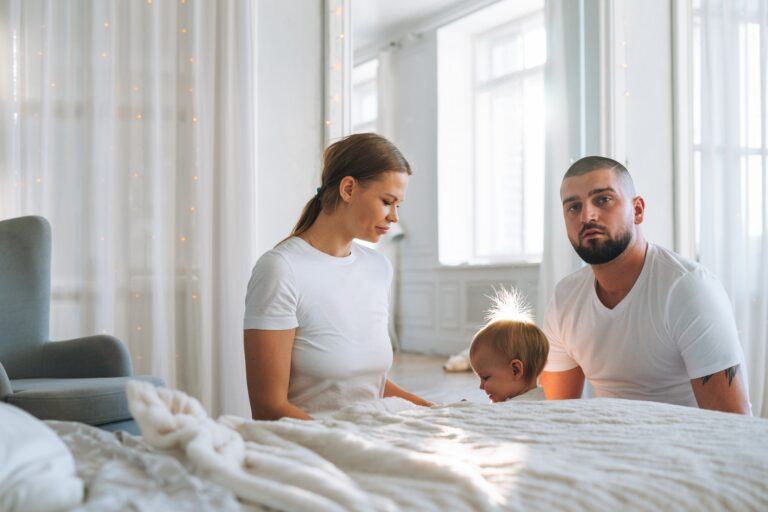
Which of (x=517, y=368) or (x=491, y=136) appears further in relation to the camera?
(x=491, y=136)

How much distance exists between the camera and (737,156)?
166 inches

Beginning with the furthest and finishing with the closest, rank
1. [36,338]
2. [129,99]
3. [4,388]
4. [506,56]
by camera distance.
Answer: [506,56]
[129,99]
[36,338]
[4,388]

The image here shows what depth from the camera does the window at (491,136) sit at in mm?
6555

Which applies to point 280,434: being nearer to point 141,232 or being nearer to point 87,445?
point 87,445

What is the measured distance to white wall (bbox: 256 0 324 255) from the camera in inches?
138

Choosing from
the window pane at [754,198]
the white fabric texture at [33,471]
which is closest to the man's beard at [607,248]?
the white fabric texture at [33,471]

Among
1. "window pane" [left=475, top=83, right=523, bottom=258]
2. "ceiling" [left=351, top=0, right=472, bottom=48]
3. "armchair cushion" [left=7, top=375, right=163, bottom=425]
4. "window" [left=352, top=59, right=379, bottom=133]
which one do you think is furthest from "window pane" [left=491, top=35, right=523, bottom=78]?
"armchair cushion" [left=7, top=375, right=163, bottom=425]

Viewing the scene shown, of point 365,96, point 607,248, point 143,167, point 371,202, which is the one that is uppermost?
point 365,96

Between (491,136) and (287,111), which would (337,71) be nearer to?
(287,111)

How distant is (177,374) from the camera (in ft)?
10.8

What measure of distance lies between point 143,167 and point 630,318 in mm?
2192

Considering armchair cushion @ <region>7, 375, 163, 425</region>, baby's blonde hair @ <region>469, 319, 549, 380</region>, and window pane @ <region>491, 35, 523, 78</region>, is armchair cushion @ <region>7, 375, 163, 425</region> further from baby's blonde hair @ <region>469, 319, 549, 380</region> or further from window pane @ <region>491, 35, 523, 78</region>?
window pane @ <region>491, 35, 523, 78</region>

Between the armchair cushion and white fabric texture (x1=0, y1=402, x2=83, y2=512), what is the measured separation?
144cm

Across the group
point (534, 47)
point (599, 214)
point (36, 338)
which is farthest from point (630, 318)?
point (534, 47)
